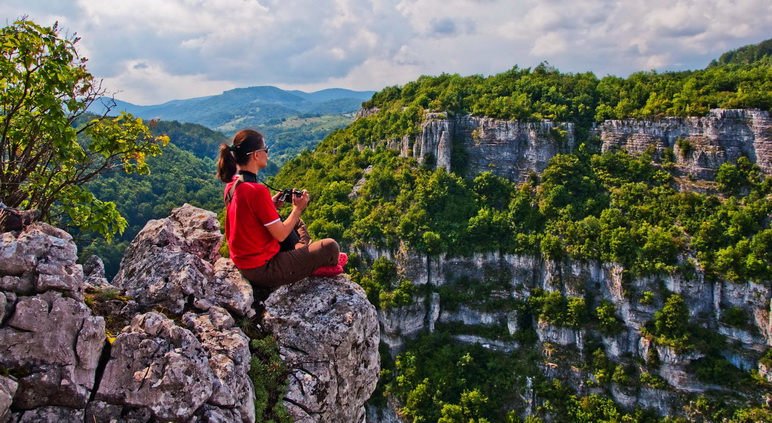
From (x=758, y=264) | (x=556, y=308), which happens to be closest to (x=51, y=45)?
(x=556, y=308)

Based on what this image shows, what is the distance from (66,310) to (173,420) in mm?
1900

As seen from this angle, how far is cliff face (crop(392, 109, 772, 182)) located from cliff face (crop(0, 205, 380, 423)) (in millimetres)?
44536

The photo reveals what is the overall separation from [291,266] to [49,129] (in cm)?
458

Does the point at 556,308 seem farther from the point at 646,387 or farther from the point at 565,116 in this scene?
the point at 565,116

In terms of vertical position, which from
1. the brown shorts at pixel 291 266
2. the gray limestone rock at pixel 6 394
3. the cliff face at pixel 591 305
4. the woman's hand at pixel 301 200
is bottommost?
the cliff face at pixel 591 305

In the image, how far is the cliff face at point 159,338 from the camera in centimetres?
520

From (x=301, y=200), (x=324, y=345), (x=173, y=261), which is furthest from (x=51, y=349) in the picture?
(x=301, y=200)

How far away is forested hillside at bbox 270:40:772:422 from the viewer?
36.8m

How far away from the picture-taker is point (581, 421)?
123 feet

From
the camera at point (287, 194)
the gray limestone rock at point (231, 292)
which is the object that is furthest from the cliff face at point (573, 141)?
the gray limestone rock at point (231, 292)

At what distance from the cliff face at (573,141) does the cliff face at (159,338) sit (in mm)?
44536

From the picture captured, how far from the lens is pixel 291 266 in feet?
25.3

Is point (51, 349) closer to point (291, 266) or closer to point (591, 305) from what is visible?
point (291, 266)

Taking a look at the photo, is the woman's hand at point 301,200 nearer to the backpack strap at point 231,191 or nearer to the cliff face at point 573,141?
the backpack strap at point 231,191
